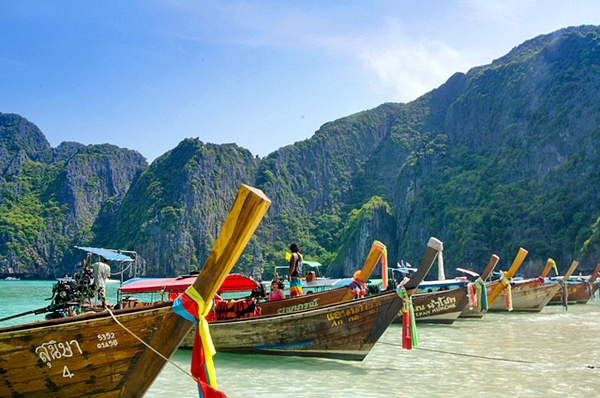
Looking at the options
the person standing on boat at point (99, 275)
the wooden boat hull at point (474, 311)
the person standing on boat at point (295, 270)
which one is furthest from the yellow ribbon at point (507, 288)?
the person standing on boat at point (99, 275)

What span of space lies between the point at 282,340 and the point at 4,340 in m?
7.56

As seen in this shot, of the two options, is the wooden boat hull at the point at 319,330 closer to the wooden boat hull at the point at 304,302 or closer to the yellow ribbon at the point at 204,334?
the wooden boat hull at the point at 304,302

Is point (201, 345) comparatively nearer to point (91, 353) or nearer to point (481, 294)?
point (91, 353)

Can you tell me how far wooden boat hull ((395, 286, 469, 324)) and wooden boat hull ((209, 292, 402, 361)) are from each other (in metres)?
9.71

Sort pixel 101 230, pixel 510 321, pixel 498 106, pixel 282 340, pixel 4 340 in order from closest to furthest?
pixel 4 340 → pixel 282 340 → pixel 510 321 → pixel 498 106 → pixel 101 230

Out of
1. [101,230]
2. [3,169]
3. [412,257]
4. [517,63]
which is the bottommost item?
[412,257]

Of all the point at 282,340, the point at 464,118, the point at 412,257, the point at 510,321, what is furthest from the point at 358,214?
the point at 282,340

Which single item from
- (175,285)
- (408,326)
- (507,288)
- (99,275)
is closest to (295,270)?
(175,285)

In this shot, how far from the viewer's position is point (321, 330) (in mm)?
11531

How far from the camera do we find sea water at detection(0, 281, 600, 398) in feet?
30.3

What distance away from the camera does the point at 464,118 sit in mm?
150250

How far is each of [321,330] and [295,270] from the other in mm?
2949

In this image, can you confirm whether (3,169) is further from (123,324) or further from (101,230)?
(123,324)

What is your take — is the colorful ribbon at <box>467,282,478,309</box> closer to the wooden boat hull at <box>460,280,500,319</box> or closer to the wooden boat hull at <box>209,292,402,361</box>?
the wooden boat hull at <box>460,280,500,319</box>
